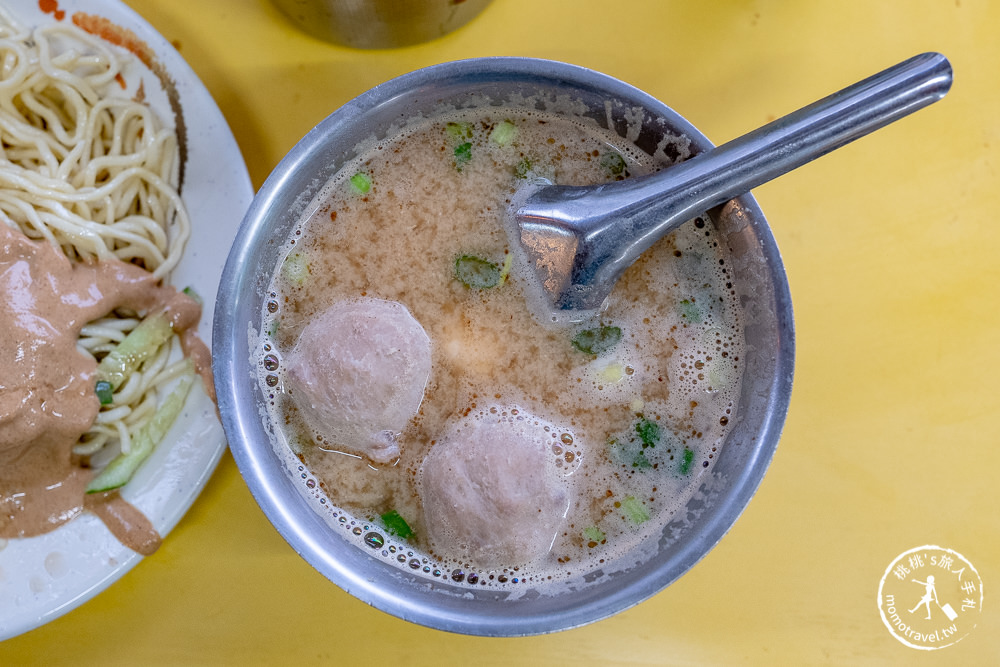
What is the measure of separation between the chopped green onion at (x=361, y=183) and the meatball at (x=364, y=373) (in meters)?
0.21

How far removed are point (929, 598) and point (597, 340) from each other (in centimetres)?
117

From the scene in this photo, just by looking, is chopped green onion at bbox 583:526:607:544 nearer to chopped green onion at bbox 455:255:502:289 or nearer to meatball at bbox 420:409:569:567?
meatball at bbox 420:409:569:567

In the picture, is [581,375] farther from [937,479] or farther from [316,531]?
[937,479]

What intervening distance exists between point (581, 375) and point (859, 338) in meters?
0.83

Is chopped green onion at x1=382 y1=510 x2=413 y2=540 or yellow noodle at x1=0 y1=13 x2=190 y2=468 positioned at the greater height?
yellow noodle at x1=0 y1=13 x2=190 y2=468

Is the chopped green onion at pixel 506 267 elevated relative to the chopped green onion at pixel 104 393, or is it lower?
elevated

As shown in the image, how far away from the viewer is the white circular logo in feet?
5.82

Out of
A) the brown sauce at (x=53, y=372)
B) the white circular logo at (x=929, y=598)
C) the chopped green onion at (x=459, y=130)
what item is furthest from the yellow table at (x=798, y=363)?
the chopped green onion at (x=459, y=130)

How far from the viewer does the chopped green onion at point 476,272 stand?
134 centimetres

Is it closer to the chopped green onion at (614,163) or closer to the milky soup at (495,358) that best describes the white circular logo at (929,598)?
the milky soup at (495,358)

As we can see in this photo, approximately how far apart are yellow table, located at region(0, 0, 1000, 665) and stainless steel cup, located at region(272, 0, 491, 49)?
2.1 inches

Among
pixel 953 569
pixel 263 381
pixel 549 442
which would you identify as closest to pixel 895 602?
pixel 953 569

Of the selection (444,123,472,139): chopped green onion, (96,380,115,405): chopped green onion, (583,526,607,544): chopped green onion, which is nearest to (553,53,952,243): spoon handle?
(444,123,472,139): chopped green onion

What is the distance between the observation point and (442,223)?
53.4 inches
